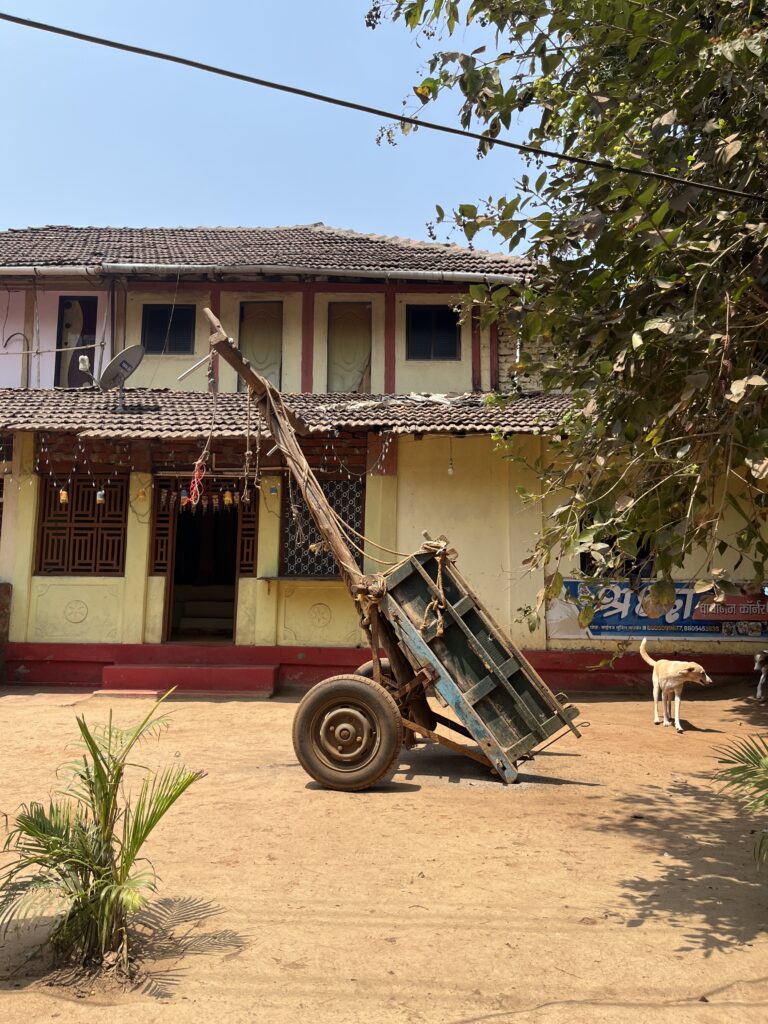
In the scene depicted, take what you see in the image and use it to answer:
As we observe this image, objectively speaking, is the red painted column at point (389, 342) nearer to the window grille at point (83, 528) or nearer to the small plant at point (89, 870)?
the window grille at point (83, 528)

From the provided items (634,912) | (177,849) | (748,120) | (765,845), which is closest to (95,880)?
(177,849)

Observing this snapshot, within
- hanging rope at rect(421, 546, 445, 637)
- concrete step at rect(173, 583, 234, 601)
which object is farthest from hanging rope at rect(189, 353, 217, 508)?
concrete step at rect(173, 583, 234, 601)

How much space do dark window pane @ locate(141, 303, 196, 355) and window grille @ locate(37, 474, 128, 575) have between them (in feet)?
8.83

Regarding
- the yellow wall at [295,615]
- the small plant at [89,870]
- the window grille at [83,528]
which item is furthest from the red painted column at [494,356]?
the small plant at [89,870]

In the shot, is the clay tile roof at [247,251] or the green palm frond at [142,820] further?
the clay tile roof at [247,251]

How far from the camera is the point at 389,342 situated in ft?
40.1

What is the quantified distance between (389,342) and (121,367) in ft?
13.7

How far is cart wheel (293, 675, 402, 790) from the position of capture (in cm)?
559

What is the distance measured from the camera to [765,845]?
3729 millimetres

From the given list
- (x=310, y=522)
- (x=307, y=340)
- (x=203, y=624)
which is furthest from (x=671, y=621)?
(x=203, y=624)

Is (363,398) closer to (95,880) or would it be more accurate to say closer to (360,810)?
(360,810)

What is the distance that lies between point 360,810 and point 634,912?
2.11m

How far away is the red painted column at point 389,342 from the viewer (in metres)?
12.2

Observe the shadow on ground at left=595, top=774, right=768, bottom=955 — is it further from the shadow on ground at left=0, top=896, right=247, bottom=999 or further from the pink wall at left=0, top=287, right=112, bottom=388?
the pink wall at left=0, top=287, right=112, bottom=388
